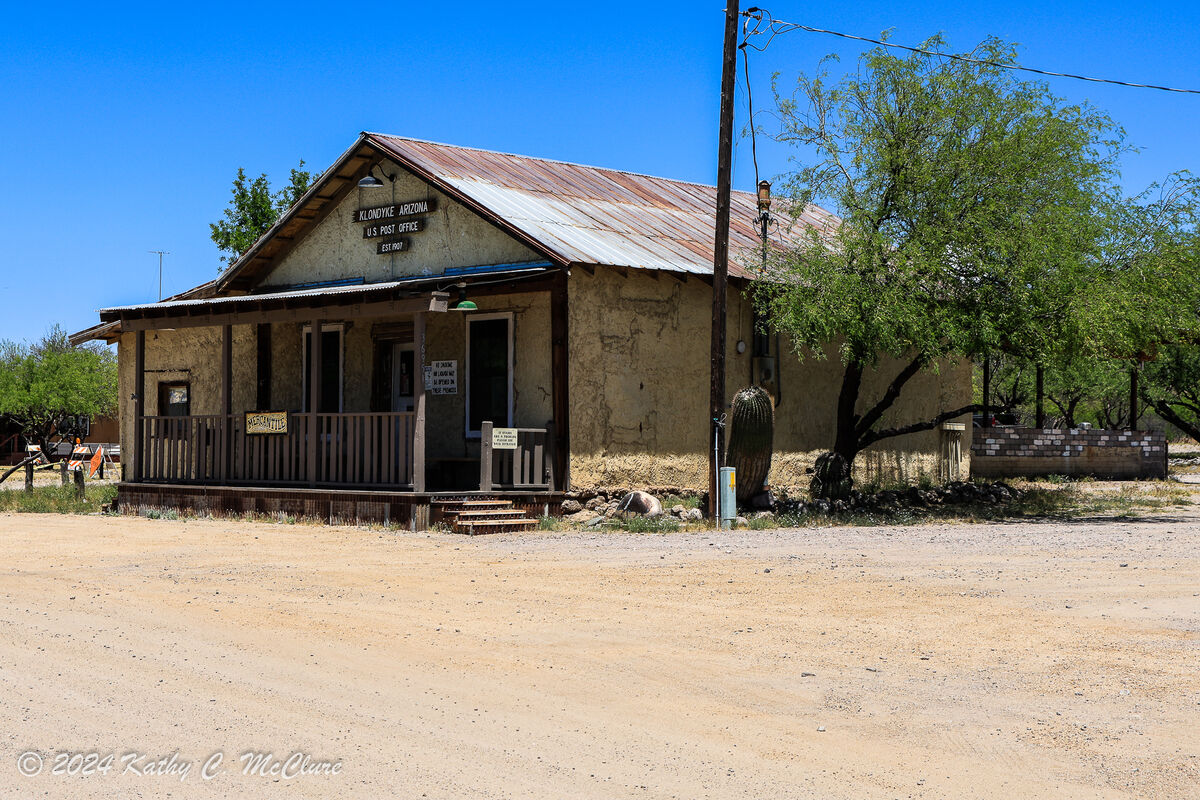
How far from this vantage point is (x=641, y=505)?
646 inches

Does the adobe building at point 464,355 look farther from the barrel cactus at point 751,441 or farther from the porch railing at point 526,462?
the barrel cactus at point 751,441

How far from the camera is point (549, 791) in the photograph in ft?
15.8

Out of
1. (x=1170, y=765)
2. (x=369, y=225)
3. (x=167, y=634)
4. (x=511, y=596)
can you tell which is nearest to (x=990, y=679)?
(x=1170, y=765)

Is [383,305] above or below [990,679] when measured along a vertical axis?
above

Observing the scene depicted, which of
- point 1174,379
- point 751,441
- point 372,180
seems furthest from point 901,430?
point 1174,379

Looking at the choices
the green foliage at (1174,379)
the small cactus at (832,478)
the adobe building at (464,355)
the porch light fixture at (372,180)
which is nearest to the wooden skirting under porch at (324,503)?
the adobe building at (464,355)

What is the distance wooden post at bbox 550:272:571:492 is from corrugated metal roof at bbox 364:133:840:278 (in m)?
0.72

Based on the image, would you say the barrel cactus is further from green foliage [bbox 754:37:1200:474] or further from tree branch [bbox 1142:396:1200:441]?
tree branch [bbox 1142:396:1200:441]

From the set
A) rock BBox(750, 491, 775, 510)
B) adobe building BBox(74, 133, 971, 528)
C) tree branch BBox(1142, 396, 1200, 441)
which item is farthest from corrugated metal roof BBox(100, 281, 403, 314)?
tree branch BBox(1142, 396, 1200, 441)

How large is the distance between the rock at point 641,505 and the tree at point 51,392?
39.5 m

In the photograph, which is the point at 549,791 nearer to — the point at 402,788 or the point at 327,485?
the point at 402,788

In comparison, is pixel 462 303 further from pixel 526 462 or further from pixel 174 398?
pixel 174 398

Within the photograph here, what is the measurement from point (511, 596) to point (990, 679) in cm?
401

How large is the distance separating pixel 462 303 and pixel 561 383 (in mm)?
1716
